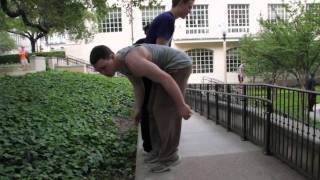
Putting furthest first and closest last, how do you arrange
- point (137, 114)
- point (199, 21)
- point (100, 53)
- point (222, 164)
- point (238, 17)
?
point (238, 17) < point (199, 21) < point (222, 164) < point (137, 114) < point (100, 53)

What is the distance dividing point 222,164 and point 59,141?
105 inches

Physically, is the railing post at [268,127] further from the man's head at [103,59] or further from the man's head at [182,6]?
the man's head at [103,59]

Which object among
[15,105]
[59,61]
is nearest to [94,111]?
[15,105]

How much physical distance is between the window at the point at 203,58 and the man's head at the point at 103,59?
38111 mm

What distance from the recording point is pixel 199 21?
42.5 meters

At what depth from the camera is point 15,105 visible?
29.1 ft

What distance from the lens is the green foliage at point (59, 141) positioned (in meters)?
5.48

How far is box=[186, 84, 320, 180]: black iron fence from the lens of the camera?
4906 mm

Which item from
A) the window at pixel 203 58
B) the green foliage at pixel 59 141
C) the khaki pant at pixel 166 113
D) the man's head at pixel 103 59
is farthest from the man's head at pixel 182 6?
the window at pixel 203 58

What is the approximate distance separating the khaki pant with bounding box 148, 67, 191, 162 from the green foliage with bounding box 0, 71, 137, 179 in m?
1.12

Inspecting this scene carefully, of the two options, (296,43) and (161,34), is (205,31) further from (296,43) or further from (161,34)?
(161,34)

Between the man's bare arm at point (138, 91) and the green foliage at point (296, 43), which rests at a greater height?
the green foliage at point (296, 43)

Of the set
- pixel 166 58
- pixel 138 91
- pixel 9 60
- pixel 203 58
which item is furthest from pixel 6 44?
pixel 166 58

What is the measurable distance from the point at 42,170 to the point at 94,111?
4995mm
